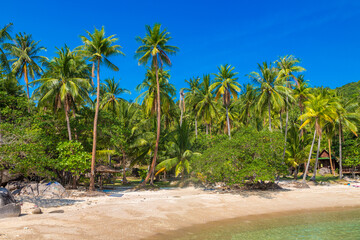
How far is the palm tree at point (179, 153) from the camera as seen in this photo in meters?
25.1

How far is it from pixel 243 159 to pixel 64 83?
15.1 m

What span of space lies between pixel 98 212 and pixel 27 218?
Result: 2910 mm

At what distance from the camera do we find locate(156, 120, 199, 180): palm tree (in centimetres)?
2512

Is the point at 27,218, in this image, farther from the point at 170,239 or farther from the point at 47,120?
the point at 47,120

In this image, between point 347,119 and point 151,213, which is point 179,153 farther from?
point 347,119

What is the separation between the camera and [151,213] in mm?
12516

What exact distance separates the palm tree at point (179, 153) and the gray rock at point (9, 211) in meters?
15.7

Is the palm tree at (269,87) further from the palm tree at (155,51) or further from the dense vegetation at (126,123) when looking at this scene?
the palm tree at (155,51)

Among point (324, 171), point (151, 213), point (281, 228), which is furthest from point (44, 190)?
point (324, 171)

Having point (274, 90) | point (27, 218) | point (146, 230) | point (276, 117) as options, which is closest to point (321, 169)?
point (276, 117)

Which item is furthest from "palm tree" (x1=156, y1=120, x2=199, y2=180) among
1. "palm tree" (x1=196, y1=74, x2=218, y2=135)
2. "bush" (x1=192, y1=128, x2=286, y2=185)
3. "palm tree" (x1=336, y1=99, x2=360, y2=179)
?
"palm tree" (x1=336, y1=99, x2=360, y2=179)

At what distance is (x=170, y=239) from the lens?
9.30 m

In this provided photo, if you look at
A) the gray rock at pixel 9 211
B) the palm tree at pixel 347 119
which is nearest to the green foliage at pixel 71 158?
the gray rock at pixel 9 211

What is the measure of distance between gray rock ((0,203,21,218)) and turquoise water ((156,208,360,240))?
18.7 ft
